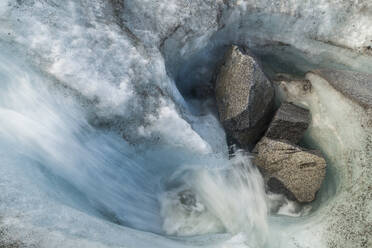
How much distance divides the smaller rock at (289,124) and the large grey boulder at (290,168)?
101 mm

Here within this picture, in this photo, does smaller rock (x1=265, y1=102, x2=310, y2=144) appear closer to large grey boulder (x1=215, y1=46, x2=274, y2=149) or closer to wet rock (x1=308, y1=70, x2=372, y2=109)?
large grey boulder (x1=215, y1=46, x2=274, y2=149)

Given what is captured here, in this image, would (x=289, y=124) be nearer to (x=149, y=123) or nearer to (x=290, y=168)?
(x=290, y=168)

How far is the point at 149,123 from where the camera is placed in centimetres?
217

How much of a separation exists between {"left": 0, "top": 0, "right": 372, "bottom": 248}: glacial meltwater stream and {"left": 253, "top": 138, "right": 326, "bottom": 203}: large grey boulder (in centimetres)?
9

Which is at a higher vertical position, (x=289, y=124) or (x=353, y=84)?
(x=353, y=84)

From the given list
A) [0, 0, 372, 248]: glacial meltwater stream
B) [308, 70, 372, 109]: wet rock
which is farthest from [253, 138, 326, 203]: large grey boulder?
[308, 70, 372, 109]: wet rock

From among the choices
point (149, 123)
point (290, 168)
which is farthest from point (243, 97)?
point (149, 123)

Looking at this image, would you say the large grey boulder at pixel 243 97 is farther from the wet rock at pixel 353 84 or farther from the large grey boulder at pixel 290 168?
the wet rock at pixel 353 84

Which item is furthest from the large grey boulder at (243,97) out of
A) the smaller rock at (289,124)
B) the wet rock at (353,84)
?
the wet rock at (353,84)

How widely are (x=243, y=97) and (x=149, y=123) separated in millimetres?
695

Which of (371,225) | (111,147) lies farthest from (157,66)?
(371,225)

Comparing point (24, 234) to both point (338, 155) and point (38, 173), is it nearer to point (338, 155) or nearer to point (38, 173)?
point (38, 173)

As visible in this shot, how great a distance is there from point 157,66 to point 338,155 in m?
1.31

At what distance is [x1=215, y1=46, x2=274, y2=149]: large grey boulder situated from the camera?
8.31 ft
